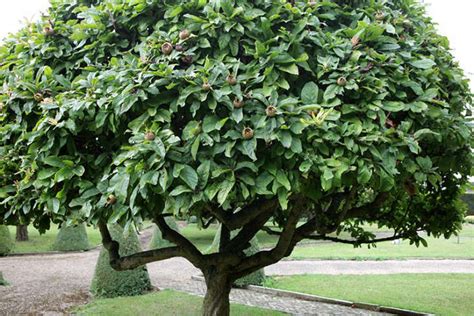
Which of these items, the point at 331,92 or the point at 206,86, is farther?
the point at 331,92

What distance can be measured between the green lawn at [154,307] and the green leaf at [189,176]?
5828mm

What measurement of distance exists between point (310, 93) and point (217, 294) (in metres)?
2.79

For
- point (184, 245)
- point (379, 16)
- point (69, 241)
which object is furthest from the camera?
point (69, 241)

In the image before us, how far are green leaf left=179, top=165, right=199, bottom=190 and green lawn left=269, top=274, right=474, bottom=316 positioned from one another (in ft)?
22.7

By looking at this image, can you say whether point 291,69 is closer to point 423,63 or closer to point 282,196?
point 282,196

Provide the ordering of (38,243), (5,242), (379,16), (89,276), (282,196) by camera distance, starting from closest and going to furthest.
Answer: (282,196)
(379,16)
(89,276)
(5,242)
(38,243)

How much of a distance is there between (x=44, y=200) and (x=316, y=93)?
1963 mm

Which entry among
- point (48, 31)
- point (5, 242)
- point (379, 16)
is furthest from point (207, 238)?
point (379, 16)

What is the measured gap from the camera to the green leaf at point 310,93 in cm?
307

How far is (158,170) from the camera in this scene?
2.75 metres

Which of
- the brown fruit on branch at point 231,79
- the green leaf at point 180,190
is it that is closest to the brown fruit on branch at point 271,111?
the brown fruit on branch at point 231,79

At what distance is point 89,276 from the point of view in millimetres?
12398

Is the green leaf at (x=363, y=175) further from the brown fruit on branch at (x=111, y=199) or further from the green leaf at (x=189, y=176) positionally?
the brown fruit on branch at (x=111, y=199)

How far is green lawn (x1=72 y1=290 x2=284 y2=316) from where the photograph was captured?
8.27m
